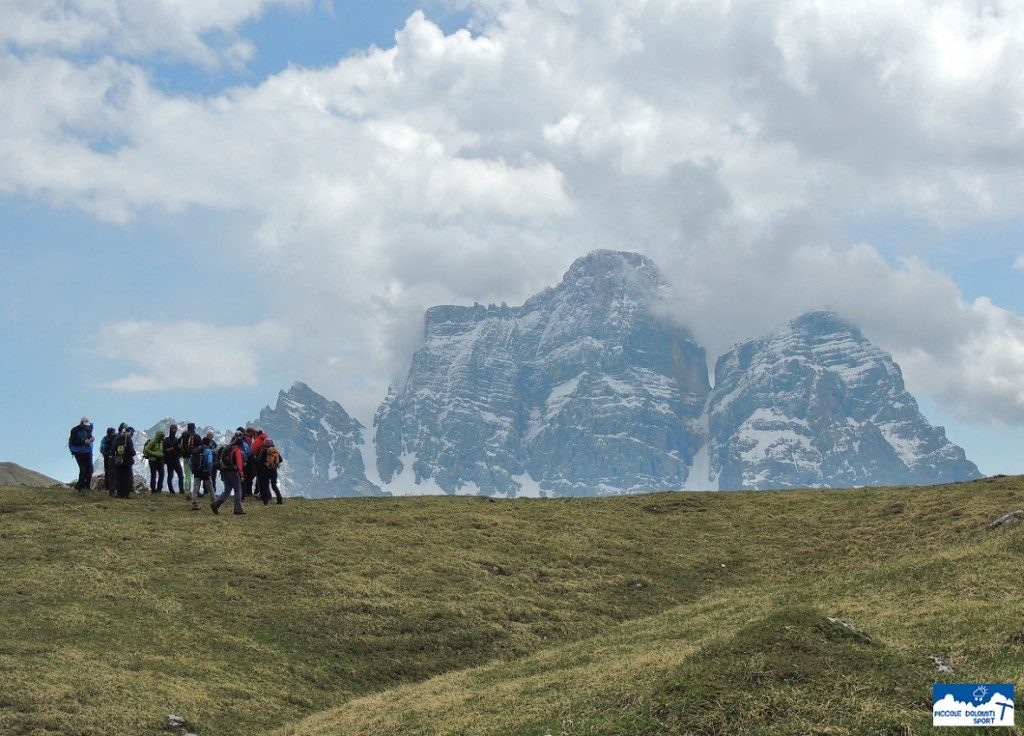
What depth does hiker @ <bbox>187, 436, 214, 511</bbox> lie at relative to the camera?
44.4m

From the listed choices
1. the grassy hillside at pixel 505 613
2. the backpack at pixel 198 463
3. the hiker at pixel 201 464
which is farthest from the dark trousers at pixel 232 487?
the backpack at pixel 198 463

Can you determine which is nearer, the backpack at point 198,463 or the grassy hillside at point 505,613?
the grassy hillside at point 505,613

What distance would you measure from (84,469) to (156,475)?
3529mm

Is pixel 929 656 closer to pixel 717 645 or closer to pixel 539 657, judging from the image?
pixel 717 645

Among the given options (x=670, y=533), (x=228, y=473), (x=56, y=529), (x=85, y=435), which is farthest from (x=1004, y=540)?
(x=85, y=435)

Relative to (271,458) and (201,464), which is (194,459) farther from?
(271,458)

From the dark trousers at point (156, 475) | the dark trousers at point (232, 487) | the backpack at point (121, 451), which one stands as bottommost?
the dark trousers at point (232, 487)

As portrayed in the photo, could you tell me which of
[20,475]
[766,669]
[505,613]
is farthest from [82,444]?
[20,475]

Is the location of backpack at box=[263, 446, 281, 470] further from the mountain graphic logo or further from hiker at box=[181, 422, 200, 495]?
the mountain graphic logo

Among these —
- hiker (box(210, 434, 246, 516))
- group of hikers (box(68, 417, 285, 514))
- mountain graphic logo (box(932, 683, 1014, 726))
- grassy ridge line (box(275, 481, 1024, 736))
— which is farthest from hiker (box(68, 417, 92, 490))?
mountain graphic logo (box(932, 683, 1014, 726))

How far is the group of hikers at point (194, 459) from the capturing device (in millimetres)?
43562

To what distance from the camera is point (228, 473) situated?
4350 cm

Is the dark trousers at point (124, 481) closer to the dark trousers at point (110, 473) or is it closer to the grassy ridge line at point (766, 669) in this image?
the dark trousers at point (110, 473)

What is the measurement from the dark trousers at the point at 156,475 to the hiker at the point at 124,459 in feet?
3.81
